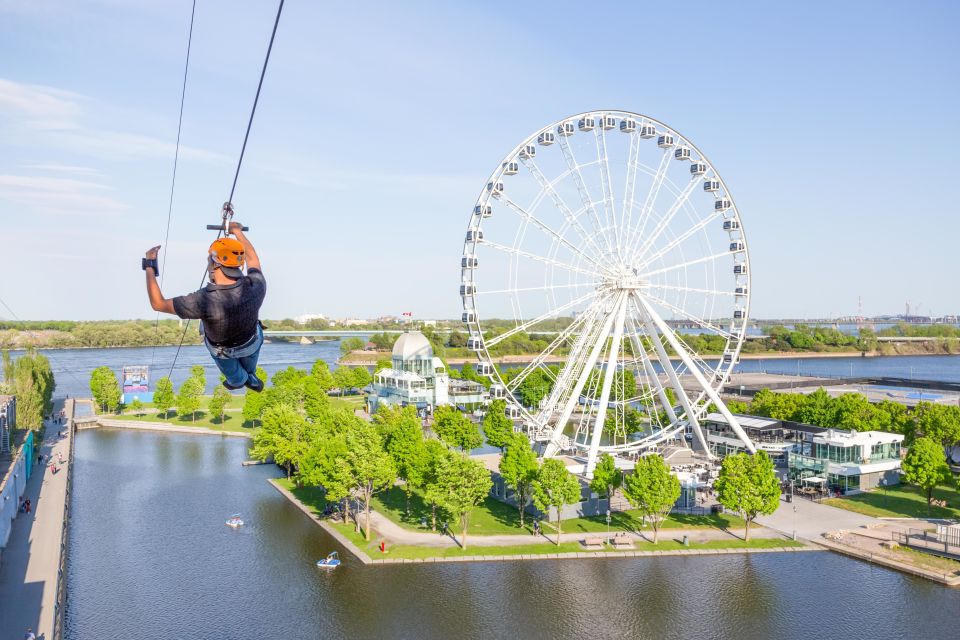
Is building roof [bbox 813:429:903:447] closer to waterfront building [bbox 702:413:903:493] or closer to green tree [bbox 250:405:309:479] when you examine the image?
waterfront building [bbox 702:413:903:493]

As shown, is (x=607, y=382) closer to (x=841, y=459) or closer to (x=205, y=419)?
(x=841, y=459)

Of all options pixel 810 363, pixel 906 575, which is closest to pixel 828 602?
pixel 906 575

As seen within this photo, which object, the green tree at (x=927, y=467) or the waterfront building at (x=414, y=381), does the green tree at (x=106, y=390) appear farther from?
the green tree at (x=927, y=467)

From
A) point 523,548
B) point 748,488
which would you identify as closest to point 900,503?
point 748,488

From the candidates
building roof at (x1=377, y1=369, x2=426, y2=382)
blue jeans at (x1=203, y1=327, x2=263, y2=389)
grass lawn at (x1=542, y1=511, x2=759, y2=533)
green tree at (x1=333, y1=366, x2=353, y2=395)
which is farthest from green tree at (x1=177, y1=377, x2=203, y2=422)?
blue jeans at (x1=203, y1=327, x2=263, y2=389)

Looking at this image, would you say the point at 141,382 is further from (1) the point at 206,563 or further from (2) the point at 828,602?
(2) the point at 828,602

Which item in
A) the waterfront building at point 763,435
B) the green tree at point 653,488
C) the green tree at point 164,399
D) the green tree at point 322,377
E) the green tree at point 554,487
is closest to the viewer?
the green tree at point 653,488

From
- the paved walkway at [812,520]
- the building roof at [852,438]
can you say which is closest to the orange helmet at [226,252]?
the paved walkway at [812,520]
